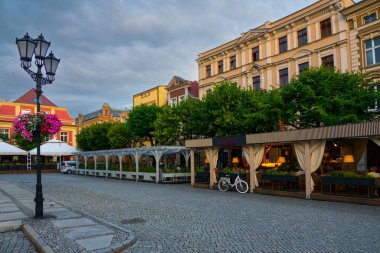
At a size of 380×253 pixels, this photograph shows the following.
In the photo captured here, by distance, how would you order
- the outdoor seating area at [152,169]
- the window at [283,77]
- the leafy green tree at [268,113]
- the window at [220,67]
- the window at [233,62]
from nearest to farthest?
the leafy green tree at [268,113], the outdoor seating area at [152,169], the window at [283,77], the window at [233,62], the window at [220,67]

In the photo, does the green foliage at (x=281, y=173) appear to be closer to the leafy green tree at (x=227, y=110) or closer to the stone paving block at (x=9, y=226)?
the leafy green tree at (x=227, y=110)

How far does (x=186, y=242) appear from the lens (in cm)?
729

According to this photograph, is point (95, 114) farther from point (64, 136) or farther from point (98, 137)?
point (98, 137)

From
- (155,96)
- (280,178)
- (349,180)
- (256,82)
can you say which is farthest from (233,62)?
(349,180)

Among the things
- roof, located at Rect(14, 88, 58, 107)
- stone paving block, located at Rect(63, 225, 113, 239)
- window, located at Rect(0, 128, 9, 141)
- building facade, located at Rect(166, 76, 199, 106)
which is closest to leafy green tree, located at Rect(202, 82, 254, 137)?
building facade, located at Rect(166, 76, 199, 106)

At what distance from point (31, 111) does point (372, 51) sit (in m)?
58.2

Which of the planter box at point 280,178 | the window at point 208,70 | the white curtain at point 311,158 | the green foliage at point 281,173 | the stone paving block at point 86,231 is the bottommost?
the stone paving block at point 86,231

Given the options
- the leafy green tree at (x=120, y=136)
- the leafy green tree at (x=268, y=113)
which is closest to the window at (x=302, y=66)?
the leafy green tree at (x=268, y=113)

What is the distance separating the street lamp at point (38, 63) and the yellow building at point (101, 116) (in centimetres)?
4725

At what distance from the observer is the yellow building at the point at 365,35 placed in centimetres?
2255

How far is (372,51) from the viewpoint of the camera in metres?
22.9

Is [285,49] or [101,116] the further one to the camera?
[101,116]

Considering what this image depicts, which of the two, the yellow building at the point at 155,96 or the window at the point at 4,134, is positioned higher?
the yellow building at the point at 155,96

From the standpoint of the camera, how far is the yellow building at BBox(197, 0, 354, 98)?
82.0 feet
